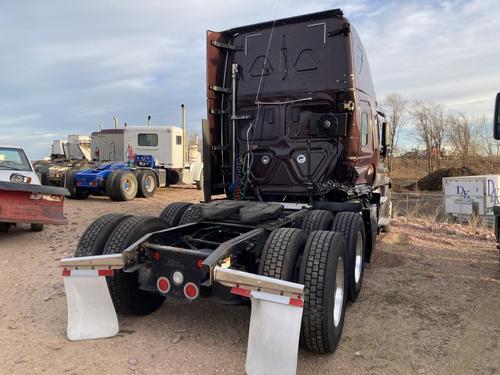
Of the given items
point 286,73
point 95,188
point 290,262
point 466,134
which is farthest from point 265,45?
point 466,134

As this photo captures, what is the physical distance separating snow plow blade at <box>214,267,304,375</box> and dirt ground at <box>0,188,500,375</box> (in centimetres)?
35

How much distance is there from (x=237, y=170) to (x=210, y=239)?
7.17 feet

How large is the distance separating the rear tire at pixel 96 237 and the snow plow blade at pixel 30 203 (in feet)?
11.9

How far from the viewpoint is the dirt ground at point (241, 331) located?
3576 millimetres

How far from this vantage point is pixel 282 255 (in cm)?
377

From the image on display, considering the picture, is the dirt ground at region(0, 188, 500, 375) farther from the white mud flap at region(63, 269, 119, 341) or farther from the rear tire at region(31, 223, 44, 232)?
the rear tire at region(31, 223, 44, 232)

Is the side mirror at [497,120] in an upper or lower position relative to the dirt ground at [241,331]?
upper

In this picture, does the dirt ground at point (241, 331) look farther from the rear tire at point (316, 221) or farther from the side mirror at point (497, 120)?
the side mirror at point (497, 120)

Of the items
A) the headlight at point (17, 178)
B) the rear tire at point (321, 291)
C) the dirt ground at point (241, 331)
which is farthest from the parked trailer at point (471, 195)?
the rear tire at point (321, 291)

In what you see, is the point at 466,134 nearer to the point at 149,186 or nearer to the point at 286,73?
the point at 149,186

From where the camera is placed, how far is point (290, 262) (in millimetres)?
3770

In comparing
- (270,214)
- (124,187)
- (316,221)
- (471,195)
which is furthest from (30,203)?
(471,195)

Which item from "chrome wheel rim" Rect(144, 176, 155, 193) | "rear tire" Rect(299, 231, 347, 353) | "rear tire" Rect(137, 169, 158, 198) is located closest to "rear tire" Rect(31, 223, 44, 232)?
"rear tire" Rect(299, 231, 347, 353)

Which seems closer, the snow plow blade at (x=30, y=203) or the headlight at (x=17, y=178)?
the snow plow blade at (x=30, y=203)
